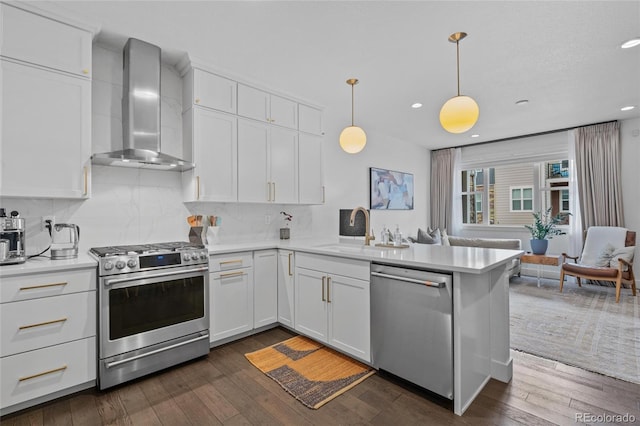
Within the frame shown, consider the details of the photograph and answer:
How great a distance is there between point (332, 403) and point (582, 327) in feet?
9.83

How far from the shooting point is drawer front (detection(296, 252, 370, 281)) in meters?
2.40

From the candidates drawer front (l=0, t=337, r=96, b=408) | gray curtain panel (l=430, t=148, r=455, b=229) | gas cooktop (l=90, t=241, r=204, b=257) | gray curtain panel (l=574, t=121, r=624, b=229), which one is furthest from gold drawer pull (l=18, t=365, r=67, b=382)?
gray curtain panel (l=574, t=121, r=624, b=229)

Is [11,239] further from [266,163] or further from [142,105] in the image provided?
[266,163]

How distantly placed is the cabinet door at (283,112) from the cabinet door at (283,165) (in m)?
0.09

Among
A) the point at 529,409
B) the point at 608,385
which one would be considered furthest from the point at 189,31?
the point at 608,385

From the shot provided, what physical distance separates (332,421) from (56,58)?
3.14 m

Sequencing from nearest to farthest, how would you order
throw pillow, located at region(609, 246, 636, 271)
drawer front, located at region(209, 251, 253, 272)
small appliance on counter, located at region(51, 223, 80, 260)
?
small appliance on counter, located at region(51, 223, 80, 260)
drawer front, located at region(209, 251, 253, 272)
throw pillow, located at region(609, 246, 636, 271)

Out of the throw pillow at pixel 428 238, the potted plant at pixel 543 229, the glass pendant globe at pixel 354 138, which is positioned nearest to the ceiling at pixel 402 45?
the glass pendant globe at pixel 354 138

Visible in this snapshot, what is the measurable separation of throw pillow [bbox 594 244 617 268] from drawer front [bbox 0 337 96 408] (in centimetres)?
623

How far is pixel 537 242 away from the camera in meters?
5.38

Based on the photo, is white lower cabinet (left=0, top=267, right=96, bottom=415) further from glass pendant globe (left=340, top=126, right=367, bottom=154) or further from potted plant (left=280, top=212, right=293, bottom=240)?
glass pendant globe (left=340, top=126, right=367, bottom=154)

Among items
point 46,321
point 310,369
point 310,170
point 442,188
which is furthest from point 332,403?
point 442,188

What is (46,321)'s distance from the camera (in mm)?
1987

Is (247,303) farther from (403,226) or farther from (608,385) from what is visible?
(403,226)
